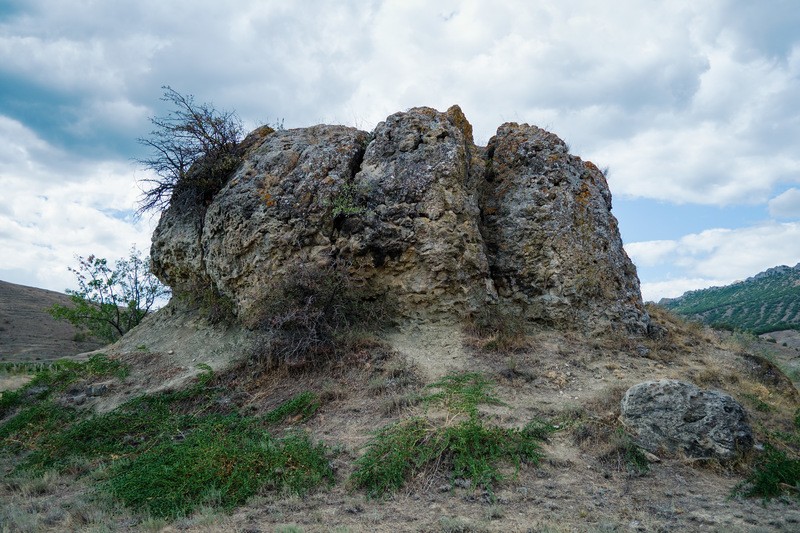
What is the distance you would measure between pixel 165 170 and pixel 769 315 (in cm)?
5291

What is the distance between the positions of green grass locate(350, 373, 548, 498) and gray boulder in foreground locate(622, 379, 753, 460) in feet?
4.00

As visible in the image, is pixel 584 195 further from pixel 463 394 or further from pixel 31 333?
pixel 31 333

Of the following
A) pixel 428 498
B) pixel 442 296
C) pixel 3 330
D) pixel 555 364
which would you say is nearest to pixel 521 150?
pixel 442 296

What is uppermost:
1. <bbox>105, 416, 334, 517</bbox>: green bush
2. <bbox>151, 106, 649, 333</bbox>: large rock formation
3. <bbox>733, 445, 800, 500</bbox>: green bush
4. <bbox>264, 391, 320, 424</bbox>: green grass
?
<bbox>151, 106, 649, 333</bbox>: large rock formation

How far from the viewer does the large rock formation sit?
9.99 metres

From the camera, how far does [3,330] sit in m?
34.3

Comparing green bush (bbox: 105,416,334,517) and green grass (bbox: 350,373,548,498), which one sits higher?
green grass (bbox: 350,373,548,498)

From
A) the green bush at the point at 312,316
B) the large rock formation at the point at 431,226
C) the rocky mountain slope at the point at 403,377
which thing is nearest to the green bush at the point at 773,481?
the rocky mountain slope at the point at 403,377

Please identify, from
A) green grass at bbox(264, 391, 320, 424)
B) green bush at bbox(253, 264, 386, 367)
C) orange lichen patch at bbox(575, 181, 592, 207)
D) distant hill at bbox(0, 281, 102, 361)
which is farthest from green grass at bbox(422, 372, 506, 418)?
distant hill at bbox(0, 281, 102, 361)

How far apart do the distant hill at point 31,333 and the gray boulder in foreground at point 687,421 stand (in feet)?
95.7

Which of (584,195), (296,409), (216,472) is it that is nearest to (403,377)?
(296,409)

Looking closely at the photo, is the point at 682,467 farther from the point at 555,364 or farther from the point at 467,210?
the point at 467,210

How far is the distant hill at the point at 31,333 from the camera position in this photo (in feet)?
97.7

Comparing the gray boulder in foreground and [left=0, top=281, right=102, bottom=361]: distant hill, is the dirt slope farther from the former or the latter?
[left=0, top=281, right=102, bottom=361]: distant hill
